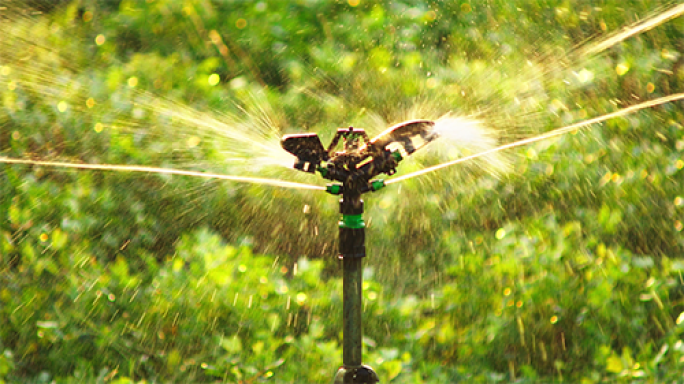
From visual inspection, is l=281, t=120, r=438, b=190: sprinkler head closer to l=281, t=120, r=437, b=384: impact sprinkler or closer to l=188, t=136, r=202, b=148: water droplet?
l=281, t=120, r=437, b=384: impact sprinkler

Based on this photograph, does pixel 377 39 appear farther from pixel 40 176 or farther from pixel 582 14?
pixel 40 176

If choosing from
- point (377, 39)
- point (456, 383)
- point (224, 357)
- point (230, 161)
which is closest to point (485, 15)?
point (377, 39)

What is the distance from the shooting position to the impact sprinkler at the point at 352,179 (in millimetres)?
1498

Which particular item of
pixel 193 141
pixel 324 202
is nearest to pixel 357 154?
pixel 324 202

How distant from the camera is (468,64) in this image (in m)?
3.29

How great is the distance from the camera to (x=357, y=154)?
154cm

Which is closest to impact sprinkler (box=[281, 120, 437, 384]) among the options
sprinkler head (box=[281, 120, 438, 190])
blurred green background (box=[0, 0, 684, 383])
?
sprinkler head (box=[281, 120, 438, 190])

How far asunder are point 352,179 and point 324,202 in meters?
1.36

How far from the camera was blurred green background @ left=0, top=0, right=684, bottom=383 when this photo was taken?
2.32 metres

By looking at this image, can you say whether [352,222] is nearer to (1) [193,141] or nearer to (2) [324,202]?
(2) [324,202]

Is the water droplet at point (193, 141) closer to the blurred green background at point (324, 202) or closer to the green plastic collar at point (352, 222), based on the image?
the blurred green background at point (324, 202)

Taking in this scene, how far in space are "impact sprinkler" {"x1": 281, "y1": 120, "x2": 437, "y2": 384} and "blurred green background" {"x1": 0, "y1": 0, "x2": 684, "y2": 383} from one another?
0.68m

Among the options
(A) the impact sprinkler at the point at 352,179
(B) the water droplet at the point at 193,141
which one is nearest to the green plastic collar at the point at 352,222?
(A) the impact sprinkler at the point at 352,179

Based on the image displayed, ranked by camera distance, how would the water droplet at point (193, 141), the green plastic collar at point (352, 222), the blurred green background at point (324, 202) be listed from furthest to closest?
the water droplet at point (193, 141)
the blurred green background at point (324, 202)
the green plastic collar at point (352, 222)
